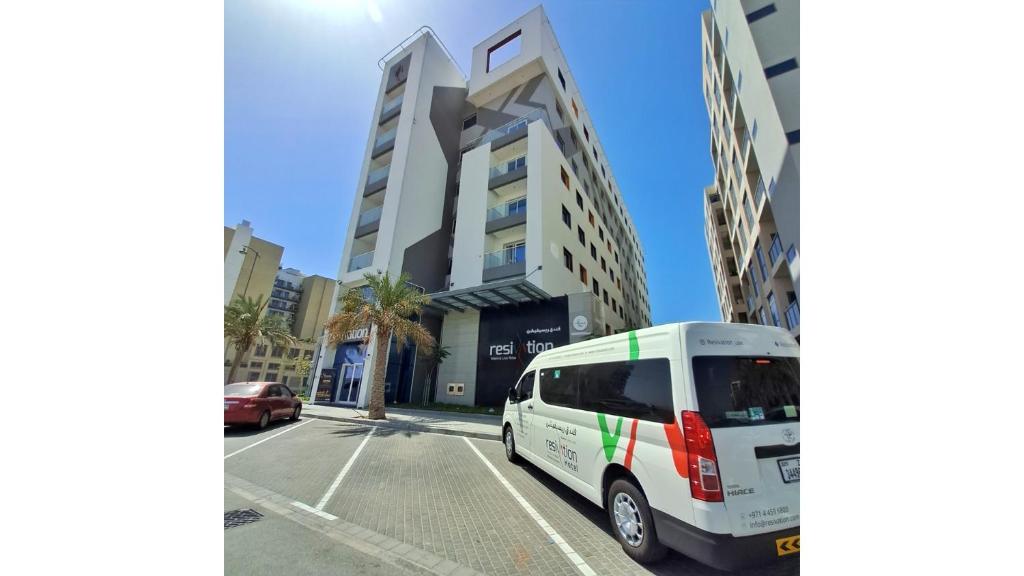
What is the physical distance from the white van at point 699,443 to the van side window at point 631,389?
1cm

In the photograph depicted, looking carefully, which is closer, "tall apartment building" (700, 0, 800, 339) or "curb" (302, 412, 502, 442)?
"curb" (302, 412, 502, 442)

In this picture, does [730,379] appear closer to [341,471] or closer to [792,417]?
[792,417]

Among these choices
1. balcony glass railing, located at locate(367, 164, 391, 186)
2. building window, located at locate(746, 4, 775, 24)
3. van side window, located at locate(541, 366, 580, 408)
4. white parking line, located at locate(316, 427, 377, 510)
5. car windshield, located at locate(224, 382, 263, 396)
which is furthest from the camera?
balcony glass railing, located at locate(367, 164, 391, 186)

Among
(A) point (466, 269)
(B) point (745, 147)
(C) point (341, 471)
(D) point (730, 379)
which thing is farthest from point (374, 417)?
(B) point (745, 147)

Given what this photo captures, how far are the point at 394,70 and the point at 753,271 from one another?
3517 cm

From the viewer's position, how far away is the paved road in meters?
3.14

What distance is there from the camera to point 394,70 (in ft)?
98.6

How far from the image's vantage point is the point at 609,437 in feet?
12.2

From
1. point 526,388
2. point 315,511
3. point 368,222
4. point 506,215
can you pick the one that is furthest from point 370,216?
point 315,511

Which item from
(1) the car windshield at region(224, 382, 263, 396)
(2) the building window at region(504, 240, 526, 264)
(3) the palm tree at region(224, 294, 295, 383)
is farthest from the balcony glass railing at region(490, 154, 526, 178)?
(3) the palm tree at region(224, 294, 295, 383)

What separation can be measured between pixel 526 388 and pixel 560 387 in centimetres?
136

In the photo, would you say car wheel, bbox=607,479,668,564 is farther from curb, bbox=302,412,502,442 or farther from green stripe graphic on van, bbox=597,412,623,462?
curb, bbox=302,412,502,442

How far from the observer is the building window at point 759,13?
1936 cm

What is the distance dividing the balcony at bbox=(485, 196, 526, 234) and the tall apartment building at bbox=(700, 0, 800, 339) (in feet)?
45.0
